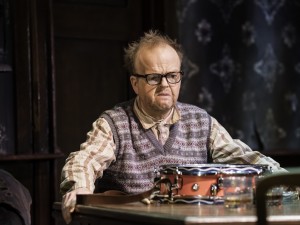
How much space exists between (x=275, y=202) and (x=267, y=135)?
9.09 feet

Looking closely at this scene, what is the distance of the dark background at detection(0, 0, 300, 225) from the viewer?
4.62 metres

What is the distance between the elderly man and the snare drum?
431 mm

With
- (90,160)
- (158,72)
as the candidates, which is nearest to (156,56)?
(158,72)

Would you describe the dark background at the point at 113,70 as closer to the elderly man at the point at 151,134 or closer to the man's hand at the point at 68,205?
the elderly man at the point at 151,134

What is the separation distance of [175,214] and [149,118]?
45.0 inches

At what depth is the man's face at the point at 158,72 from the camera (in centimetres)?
327

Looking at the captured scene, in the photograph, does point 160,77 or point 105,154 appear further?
point 160,77

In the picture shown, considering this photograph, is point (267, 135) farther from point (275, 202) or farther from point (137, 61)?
point (275, 202)

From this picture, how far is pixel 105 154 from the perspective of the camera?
10.4 feet

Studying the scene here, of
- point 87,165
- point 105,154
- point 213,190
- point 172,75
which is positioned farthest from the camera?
point 172,75

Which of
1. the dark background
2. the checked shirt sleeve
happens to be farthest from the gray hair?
the dark background

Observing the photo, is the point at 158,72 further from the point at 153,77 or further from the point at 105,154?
the point at 105,154

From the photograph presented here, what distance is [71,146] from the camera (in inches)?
194

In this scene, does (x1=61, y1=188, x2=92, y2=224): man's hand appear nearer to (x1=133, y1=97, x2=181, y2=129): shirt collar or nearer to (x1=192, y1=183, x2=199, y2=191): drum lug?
(x1=192, y1=183, x2=199, y2=191): drum lug
